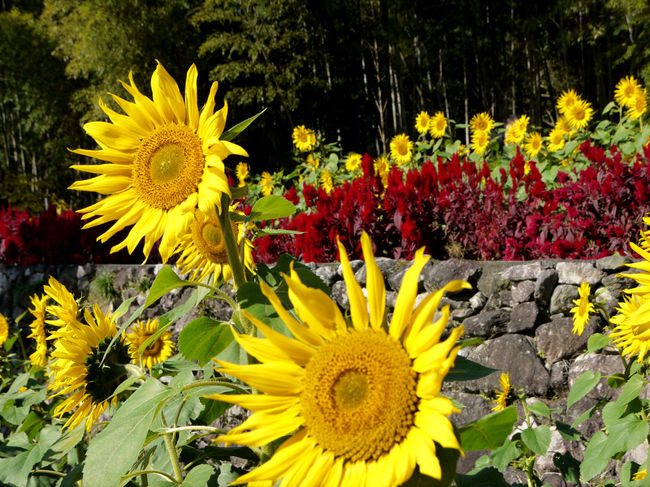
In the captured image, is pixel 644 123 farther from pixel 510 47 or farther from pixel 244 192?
pixel 510 47

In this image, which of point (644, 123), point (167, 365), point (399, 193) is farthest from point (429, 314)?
point (644, 123)

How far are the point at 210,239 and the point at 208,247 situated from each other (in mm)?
32

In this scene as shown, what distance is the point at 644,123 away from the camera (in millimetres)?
5277

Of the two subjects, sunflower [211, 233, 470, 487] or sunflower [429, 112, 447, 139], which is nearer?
sunflower [211, 233, 470, 487]

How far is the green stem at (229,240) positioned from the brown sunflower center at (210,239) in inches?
8.6

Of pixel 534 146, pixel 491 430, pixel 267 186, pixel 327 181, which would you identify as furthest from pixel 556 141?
pixel 491 430

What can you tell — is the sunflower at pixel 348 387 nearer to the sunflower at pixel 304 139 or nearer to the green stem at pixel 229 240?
the green stem at pixel 229 240

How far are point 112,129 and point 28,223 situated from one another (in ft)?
19.0

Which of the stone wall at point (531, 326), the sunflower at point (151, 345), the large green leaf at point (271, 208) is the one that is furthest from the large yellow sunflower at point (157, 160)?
the stone wall at point (531, 326)

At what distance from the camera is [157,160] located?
3.14 feet

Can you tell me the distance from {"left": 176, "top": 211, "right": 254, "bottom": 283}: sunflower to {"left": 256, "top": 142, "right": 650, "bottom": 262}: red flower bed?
2219 millimetres

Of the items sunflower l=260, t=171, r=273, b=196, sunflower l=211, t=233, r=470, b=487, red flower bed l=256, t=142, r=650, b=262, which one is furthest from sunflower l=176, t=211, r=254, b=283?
sunflower l=260, t=171, r=273, b=196

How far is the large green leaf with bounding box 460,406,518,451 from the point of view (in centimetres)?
61

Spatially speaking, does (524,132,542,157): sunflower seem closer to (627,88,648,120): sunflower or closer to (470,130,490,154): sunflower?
(470,130,490,154): sunflower
